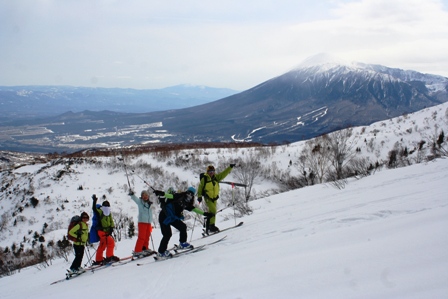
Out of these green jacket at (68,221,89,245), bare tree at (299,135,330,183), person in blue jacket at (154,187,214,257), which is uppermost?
person in blue jacket at (154,187,214,257)

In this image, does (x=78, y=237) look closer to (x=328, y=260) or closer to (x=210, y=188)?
(x=210, y=188)

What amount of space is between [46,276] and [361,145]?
3147 cm

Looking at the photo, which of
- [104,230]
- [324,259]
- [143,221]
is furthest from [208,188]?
[324,259]

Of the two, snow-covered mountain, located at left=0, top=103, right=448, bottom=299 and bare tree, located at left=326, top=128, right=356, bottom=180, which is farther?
bare tree, located at left=326, top=128, right=356, bottom=180

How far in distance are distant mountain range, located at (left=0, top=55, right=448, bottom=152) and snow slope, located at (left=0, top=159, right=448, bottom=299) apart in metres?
112

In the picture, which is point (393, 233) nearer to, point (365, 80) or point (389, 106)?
point (389, 106)

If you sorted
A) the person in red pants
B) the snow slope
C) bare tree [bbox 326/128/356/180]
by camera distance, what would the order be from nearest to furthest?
1. the snow slope
2. the person in red pants
3. bare tree [bbox 326/128/356/180]

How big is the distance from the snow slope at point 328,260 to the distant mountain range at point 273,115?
111544 mm

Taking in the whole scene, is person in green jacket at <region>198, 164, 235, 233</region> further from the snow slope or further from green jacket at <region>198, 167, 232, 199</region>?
the snow slope

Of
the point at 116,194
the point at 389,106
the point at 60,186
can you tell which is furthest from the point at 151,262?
the point at 389,106

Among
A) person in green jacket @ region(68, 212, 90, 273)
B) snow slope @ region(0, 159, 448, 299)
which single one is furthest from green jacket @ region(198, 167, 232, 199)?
person in green jacket @ region(68, 212, 90, 273)

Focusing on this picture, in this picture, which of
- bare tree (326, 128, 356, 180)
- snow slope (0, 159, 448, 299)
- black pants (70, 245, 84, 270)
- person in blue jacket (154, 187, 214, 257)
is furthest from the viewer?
bare tree (326, 128, 356, 180)

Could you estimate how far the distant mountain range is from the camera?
13538 centimetres

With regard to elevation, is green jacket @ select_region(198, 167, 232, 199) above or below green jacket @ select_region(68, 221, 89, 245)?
above
